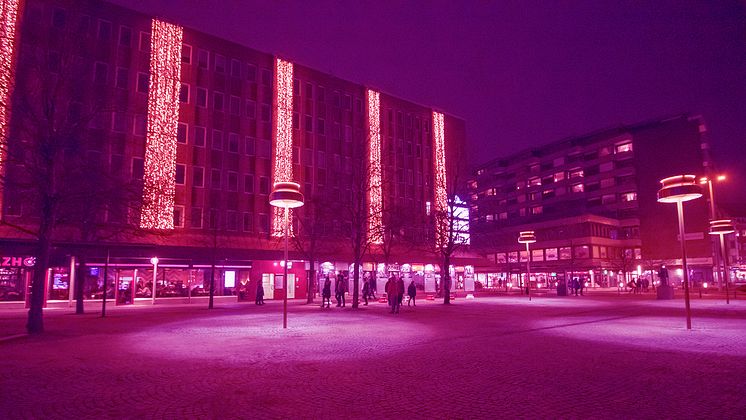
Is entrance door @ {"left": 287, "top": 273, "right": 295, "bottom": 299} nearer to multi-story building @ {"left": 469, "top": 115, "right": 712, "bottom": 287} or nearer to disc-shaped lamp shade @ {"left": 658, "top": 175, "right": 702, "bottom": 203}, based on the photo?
disc-shaped lamp shade @ {"left": 658, "top": 175, "right": 702, "bottom": 203}

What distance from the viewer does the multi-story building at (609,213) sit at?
8106 cm

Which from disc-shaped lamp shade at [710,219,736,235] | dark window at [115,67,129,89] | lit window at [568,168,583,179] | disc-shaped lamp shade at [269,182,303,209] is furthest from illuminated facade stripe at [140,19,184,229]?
lit window at [568,168,583,179]

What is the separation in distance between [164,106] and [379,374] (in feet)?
116

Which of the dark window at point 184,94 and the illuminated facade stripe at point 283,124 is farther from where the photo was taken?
the illuminated facade stripe at point 283,124

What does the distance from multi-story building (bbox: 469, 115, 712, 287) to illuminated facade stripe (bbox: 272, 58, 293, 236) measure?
40542 mm

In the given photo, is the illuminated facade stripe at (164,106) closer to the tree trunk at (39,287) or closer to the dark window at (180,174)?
the dark window at (180,174)

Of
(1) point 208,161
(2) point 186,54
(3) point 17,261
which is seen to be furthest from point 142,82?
(3) point 17,261

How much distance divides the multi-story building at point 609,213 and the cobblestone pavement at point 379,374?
209ft

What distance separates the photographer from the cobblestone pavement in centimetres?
682

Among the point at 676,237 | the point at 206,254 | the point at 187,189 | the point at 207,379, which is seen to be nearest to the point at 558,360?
the point at 207,379

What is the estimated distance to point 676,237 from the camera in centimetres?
8275

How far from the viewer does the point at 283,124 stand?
150 feet

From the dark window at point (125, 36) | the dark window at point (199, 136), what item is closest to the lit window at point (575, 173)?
the dark window at point (199, 136)

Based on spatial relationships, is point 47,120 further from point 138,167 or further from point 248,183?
point 248,183
